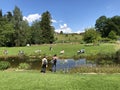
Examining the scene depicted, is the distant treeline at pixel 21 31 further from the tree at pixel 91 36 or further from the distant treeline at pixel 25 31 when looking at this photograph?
the tree at pixel 91 36

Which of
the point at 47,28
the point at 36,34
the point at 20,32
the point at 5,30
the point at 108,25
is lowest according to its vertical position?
the point at 36,34

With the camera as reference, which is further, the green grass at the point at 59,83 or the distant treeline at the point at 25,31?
the distant treeline at the point at 25,31

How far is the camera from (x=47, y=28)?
10269 centimetres

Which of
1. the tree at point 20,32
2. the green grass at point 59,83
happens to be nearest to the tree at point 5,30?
the tree at point 20,32

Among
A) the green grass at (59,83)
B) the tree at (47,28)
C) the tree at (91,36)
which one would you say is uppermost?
the tree at (47,28)

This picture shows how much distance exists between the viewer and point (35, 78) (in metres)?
19.8

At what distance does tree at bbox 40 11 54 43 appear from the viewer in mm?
99750

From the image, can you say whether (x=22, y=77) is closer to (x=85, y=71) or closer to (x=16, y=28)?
(x=85, y=71)

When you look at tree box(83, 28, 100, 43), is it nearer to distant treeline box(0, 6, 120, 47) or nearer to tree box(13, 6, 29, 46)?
distant treeline box(0, 6, 120, 47)

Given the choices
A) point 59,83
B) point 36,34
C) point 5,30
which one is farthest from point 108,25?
point 59,83

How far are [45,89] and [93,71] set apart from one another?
10141mm

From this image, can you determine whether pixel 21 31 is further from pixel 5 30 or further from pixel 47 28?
pixel 47 28

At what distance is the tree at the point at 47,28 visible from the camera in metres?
99.8

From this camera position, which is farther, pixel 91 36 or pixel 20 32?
pixel 20 32
